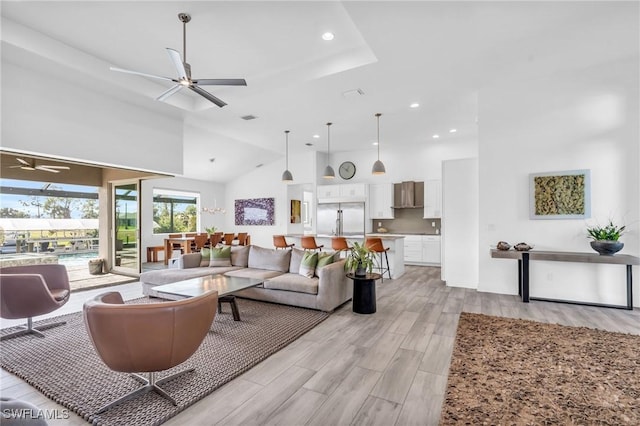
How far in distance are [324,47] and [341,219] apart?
18.8 feet

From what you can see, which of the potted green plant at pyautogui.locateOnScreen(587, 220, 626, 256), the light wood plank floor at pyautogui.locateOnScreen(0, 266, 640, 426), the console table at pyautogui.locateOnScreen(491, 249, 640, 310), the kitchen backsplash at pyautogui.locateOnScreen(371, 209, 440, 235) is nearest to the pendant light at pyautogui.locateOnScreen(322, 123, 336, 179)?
the kitchen backsplash at pyautogui.locateOnScreen(371, 209, 440, 235)

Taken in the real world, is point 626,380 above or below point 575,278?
below

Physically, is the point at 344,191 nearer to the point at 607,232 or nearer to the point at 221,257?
the point at 221,257

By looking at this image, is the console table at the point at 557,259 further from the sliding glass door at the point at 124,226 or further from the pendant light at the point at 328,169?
the sliding glass door at the point at 124,226

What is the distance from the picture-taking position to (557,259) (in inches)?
174

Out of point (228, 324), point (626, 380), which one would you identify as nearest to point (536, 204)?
point (626, 380)

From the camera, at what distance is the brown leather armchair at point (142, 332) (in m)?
2.00

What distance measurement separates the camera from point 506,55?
3996mm

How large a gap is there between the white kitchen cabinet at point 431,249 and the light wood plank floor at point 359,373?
3514 mm

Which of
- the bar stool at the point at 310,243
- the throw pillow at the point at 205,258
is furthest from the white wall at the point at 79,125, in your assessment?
the bar stool at the point at 310,243

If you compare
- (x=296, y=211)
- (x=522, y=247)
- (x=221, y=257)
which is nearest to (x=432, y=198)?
(x=522, y=247)

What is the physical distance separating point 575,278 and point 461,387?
365 centimetres

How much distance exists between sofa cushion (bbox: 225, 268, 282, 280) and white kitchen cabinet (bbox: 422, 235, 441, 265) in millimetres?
4686

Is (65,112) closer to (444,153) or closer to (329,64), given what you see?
(329,64)
